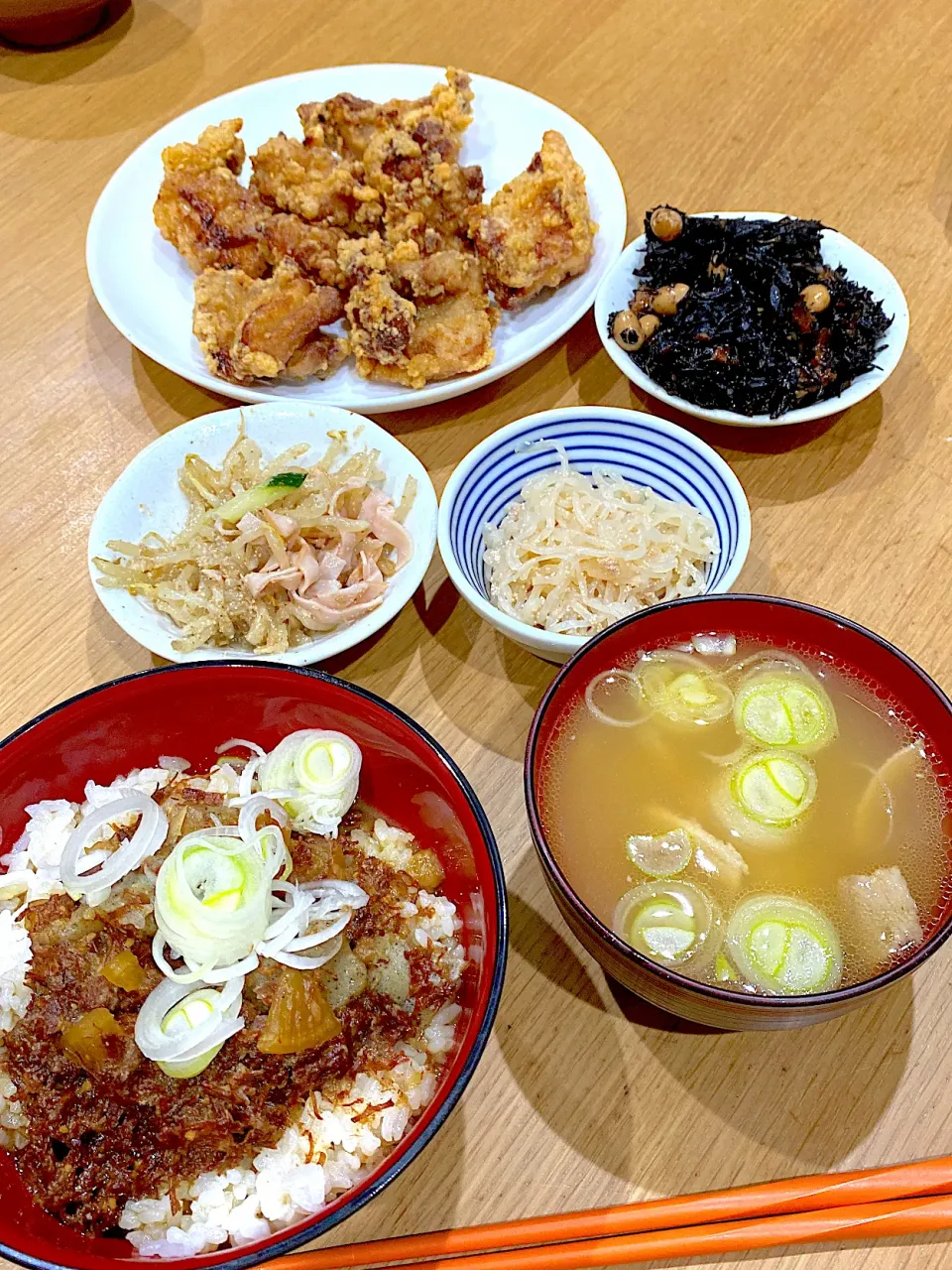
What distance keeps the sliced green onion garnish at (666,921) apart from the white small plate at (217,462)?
2.17 feet

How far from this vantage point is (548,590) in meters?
1.67

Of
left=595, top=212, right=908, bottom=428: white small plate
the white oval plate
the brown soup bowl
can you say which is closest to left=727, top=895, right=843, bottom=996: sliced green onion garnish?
left=595, top=212, right=908, bottom=428: white small plate

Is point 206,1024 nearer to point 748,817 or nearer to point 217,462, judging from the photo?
point 748,817

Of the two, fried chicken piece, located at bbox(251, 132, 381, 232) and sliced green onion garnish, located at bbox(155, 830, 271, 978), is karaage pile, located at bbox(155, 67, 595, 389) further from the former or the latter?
sliced green onion garnish, located at bbox(155, 830, 271, 978)

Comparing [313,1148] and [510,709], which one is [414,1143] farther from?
[510,709]

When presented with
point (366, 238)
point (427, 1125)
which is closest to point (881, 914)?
point (427, 1125)

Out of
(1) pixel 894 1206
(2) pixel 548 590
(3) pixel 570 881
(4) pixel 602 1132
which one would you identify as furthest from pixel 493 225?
(1) pixel 894 1206

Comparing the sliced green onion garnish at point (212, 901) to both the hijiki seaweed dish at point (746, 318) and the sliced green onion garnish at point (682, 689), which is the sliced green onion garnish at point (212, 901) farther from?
the hijiki seaweed dish at point (746, 318)

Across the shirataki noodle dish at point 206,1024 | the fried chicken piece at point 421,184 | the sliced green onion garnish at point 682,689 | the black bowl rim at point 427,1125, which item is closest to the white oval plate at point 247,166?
the fried chicken piece at point 421,184

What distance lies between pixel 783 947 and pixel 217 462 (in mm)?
1365

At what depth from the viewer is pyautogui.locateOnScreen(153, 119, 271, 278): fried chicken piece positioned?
85.1 inches

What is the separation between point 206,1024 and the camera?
1141 mm

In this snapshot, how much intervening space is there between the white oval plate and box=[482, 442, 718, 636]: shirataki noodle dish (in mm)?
437

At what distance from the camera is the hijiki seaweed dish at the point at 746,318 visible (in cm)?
185
